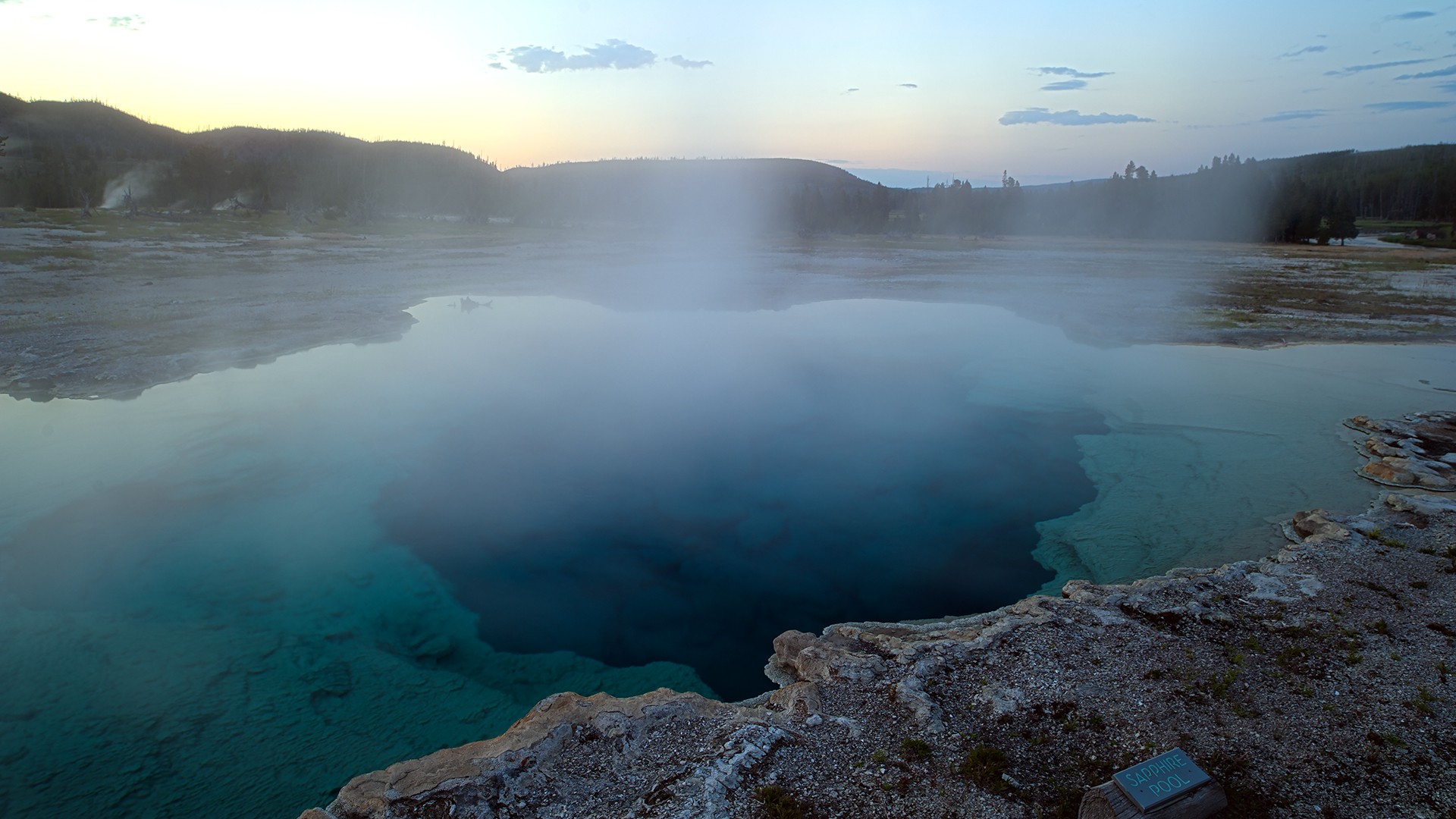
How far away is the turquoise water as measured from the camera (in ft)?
14.4

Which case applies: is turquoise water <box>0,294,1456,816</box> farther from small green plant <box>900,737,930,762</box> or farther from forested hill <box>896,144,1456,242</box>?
forested hill <box>896,144,1456,242</box>

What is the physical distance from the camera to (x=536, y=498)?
717cm

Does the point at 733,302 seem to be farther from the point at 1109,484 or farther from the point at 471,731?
the point at 471,731

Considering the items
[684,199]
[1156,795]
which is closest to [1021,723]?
[1156,795]

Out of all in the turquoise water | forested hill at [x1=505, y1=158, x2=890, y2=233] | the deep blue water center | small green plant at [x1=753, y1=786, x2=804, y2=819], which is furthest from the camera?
forested hill at [x1=505, y1=158, x2=890, y2=233]

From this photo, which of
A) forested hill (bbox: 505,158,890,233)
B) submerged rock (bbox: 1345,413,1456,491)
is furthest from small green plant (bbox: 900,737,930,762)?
forested hill (bbox: 505,158,890,233)

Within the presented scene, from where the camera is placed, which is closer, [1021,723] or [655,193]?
[1021,723]

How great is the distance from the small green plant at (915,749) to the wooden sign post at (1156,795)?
2.14 ft

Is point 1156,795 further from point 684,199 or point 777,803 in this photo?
point 684,199

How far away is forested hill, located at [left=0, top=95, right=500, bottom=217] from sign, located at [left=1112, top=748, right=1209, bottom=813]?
120ft

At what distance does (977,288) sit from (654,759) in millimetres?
20662

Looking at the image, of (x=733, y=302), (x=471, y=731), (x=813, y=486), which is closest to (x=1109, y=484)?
(x=813, y=486)

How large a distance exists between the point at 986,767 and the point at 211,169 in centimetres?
4793

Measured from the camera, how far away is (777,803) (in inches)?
126
